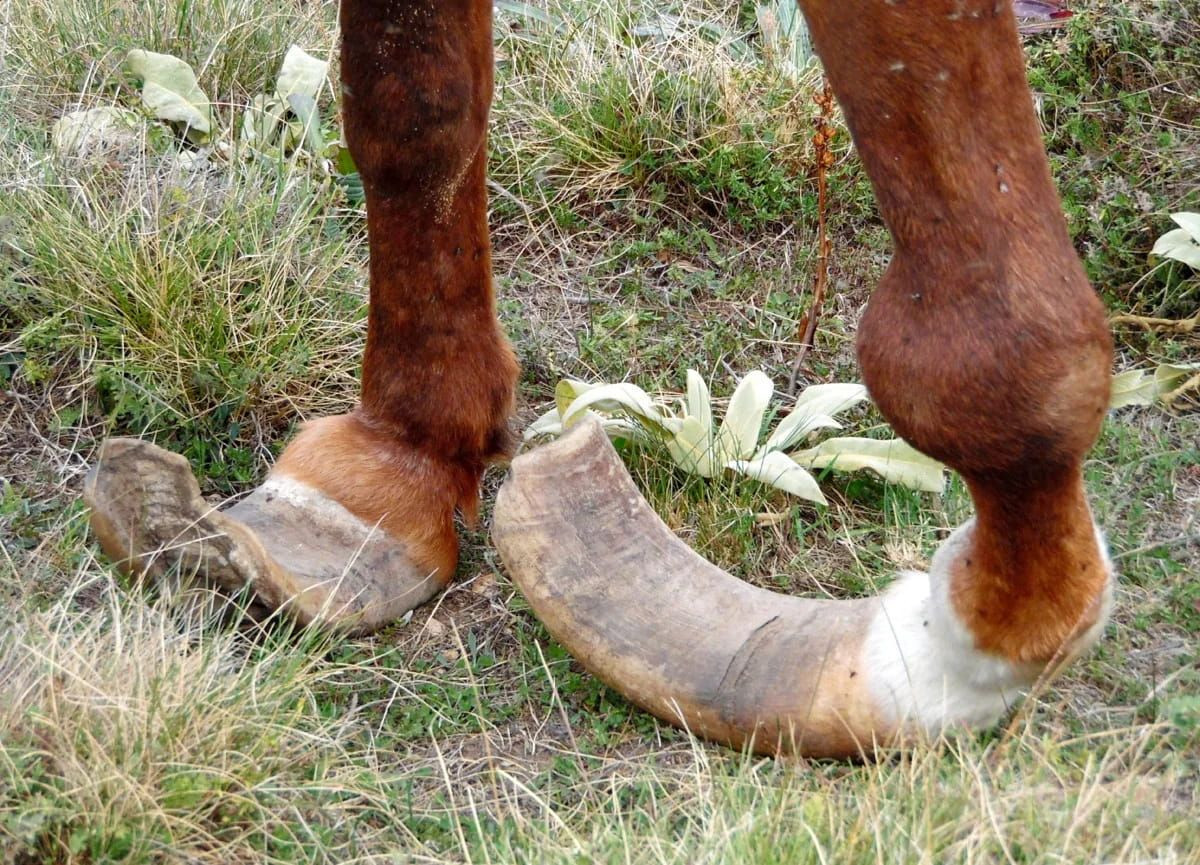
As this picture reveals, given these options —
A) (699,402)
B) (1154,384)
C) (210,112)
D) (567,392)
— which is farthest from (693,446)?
(210,112)

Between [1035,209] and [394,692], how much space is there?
1298 millimetres

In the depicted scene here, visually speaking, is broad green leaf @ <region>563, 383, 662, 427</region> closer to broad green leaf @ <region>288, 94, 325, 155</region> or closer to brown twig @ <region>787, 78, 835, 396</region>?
brown twig @ <region>787, 78, 835, 396</region>

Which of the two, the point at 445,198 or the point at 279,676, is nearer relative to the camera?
the point at 279,676

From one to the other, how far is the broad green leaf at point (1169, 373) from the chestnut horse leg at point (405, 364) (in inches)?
55.1

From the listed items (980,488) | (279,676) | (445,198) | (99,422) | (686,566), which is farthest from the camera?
(99,422)

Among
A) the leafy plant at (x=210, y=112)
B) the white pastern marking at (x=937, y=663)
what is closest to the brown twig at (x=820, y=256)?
the white pastern marking at (x=937, y=663)

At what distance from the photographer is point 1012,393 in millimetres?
1646

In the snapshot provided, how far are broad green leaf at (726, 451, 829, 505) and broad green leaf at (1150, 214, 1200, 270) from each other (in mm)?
1063

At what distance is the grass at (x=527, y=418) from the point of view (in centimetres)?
190

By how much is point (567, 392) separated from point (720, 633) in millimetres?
803

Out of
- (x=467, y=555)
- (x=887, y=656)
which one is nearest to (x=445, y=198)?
(x=467, y=555)

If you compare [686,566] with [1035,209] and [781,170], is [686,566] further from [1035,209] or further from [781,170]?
[781,170]

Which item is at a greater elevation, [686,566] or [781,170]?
[781,170]

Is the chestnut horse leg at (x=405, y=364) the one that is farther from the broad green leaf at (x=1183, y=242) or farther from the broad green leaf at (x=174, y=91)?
the broad green leaf at (x=1183, y=242)
